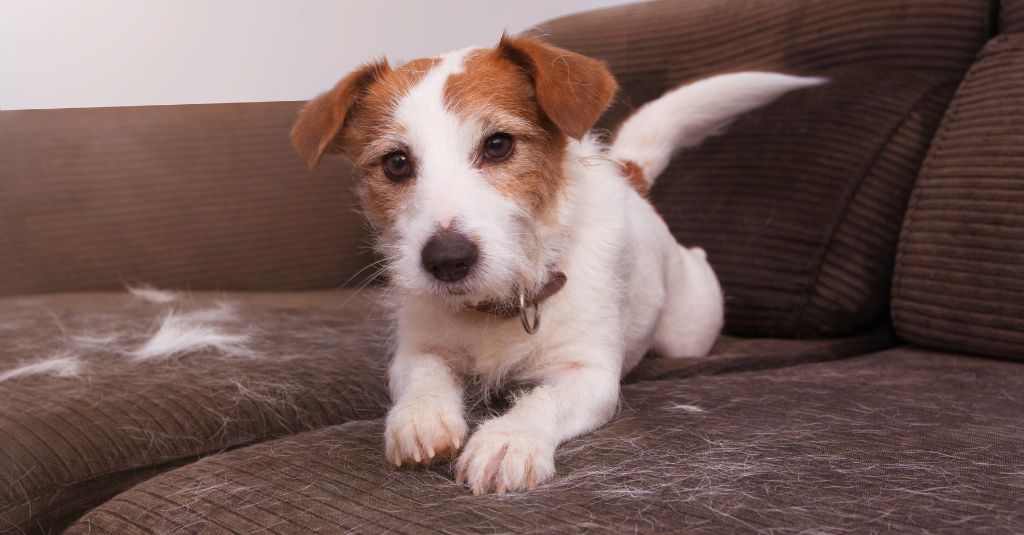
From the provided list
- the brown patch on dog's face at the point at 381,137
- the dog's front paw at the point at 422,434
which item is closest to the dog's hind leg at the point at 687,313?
the brown patch on dog's face at the point at 381,137

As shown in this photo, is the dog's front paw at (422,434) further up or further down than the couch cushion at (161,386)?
further up

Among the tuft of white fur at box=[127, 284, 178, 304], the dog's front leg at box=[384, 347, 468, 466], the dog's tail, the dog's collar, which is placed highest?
the dog's tail

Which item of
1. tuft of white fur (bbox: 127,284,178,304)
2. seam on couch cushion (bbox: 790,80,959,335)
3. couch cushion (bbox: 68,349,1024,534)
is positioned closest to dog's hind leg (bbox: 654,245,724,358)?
Result: seam on couch cushion (bbox: 790,80,959,335)

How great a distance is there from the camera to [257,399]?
1.58 m

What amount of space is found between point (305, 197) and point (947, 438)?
1.87 meters

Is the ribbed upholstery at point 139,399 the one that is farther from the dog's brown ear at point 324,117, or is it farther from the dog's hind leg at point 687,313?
the dog's hind leg at point 687,313

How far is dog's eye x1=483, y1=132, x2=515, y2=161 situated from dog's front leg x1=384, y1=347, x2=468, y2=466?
1.18 feet

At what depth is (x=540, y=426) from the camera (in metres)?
1.20

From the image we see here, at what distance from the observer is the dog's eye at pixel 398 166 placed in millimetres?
1419

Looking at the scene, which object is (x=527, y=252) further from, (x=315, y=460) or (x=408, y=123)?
(x=315, y=460)

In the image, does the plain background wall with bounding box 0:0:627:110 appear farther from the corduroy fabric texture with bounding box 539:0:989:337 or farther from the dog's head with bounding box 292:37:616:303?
the corduroy fabric texture with bounding box 539:0:989:337

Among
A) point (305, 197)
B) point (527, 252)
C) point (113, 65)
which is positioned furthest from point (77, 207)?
point (527, 252)

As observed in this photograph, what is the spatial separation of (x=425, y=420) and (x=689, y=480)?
35 centimetres

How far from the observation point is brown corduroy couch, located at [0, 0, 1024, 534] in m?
1.05
